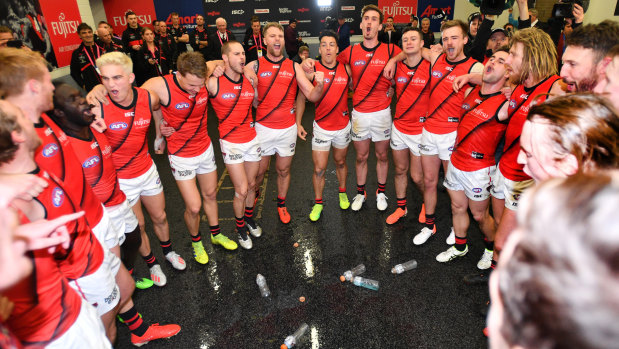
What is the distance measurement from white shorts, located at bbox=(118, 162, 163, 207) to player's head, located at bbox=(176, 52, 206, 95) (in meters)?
0.94

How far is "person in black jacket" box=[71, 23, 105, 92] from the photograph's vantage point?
758 centimetres

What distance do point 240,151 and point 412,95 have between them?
84.4 inches

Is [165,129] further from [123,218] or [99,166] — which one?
[123,218]


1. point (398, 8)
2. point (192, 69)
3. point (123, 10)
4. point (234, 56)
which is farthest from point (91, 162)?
point (398, 8)

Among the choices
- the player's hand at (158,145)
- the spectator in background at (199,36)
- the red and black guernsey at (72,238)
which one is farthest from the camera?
the spectator in background at (199,36)

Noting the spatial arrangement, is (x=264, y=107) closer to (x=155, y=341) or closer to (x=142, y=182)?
(x=142, y=182)

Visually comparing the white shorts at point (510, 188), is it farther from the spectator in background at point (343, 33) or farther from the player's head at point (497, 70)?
the spectator in background at point (343, 33)

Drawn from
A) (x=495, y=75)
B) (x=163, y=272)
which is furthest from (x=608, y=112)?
(x=163, y=272)

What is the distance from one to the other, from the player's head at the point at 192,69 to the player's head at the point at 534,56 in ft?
9.14

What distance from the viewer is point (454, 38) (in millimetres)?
3678

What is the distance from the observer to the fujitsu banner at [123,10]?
12.4m

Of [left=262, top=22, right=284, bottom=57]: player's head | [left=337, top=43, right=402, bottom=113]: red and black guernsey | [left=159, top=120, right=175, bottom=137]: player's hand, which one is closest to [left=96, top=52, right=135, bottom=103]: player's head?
[left=159, top=120, right=175, bottom=137]: player's hand

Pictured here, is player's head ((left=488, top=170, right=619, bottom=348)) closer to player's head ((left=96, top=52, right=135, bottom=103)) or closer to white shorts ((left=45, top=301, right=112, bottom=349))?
white shorts ((left=45, top=301, right=112, bottom=349))

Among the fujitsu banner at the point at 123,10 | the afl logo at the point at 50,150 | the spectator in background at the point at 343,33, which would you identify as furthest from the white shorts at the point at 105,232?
the fujitsu banner at the point at 123,10
